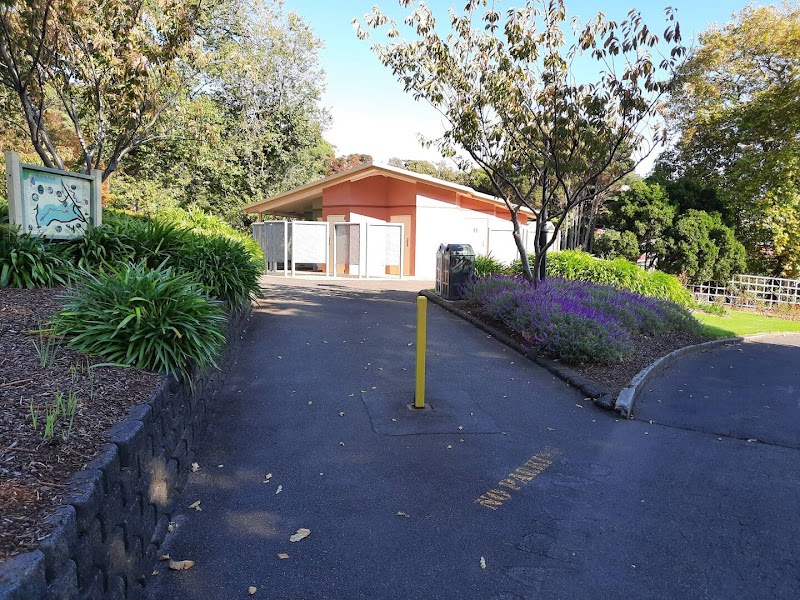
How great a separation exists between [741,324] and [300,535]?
16.1 meters

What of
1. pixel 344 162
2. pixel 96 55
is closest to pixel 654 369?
pixel 96 55

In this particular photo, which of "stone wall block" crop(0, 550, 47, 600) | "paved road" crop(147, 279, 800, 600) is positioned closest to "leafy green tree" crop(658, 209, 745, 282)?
"paved road" crop(147, 279, 800, 600)

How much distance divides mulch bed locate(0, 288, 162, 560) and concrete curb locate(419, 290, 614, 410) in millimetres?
5117

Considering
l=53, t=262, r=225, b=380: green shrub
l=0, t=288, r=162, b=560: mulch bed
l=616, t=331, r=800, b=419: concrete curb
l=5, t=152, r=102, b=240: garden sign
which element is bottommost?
l=616, t=331, r=800, b=419: concrete curb

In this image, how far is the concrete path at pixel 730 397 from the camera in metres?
6.43

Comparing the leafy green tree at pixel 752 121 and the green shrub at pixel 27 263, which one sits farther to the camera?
the leafy green tree at pixel 752 121

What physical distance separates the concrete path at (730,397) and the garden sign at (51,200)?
7.65 metres

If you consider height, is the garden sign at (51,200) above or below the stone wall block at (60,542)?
above

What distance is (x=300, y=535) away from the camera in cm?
369

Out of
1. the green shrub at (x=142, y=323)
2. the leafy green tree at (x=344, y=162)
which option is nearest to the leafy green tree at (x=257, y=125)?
the leafy green tree at (x=344, y=162)

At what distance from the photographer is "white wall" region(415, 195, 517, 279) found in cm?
2252

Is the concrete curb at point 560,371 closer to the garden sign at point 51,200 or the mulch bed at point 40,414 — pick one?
the mulch bed at point 40,414

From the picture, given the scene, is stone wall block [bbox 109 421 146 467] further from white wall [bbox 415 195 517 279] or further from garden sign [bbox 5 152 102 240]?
white wall [bbox 415 195 517 279]

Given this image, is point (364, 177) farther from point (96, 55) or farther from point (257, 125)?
point (96, 55)
